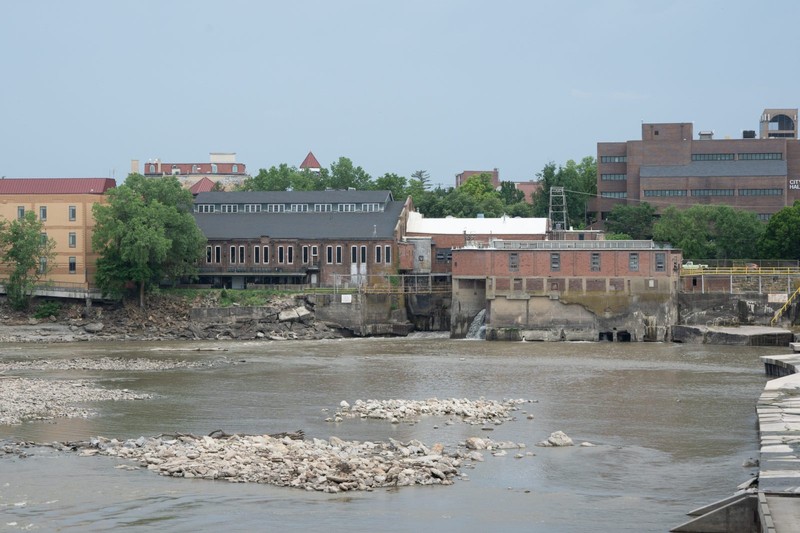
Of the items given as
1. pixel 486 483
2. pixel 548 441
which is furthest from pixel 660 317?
pixel 486 483

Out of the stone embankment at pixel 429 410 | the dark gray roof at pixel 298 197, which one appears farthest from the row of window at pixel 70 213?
the stone embankment at pixel 429 410

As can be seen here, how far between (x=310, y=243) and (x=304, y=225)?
318 centimetres

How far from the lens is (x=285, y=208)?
102438 mm

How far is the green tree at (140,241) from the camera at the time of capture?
86688 millimetres

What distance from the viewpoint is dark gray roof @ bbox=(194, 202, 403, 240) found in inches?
3752

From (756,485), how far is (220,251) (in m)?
70.4

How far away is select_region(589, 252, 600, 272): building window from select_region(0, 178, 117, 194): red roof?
3949cm

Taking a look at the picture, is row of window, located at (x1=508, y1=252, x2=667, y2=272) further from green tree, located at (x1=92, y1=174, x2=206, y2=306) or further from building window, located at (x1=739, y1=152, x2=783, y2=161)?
building window, located at (x1=739, y1=152, x2=783, y2=161)

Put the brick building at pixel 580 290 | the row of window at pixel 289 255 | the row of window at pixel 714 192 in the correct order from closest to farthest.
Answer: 1. the brick building at pixel 580 290
2. the row of window at pixel 289 255
3. the row of window at pixel 714 192

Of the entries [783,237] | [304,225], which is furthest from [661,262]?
[304,225]

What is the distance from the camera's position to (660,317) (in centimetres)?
8131

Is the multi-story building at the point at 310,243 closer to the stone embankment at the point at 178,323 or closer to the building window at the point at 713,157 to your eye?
the stone embankment at the point at 178,323

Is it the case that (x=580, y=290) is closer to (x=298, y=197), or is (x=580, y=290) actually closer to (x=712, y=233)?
(x=298, y=197)

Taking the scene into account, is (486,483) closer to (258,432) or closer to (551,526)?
(551,526)
